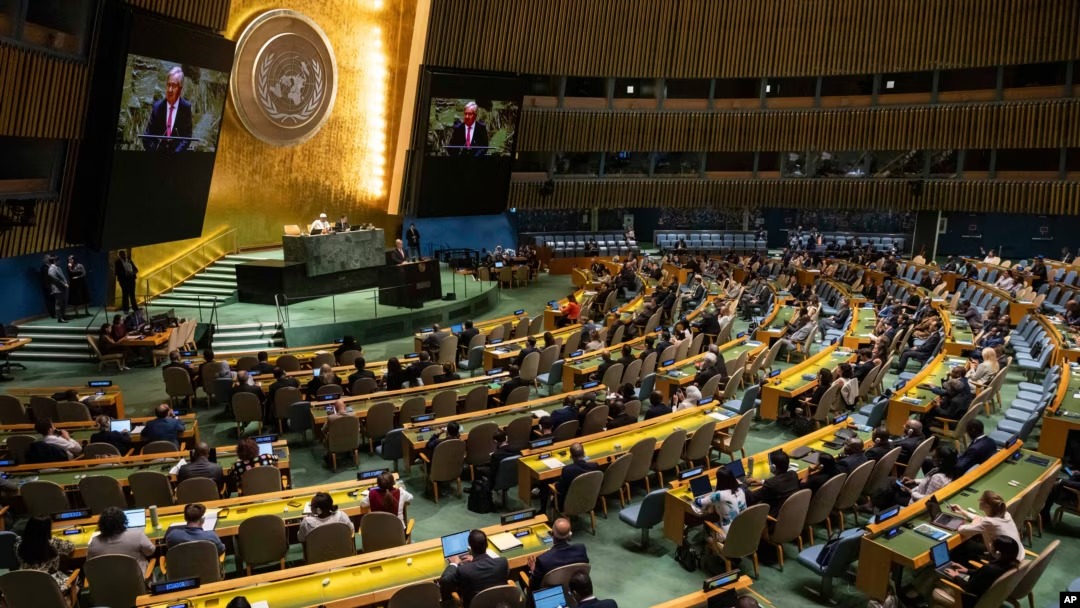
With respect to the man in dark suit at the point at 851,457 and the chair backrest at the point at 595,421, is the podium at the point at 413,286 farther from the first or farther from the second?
the man in dark suit at the point at 851,457

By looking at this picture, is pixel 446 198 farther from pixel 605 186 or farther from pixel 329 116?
pixel 605 186

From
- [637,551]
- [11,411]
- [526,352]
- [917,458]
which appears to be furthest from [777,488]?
[11,411]

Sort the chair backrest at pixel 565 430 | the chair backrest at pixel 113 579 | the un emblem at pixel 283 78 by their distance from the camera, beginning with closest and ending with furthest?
the chair backrest at pixel 113 579 < the chair backrest at pixel 565 430 < the un emblem at pixel 283 78

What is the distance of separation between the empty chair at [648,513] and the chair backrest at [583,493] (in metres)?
0.38

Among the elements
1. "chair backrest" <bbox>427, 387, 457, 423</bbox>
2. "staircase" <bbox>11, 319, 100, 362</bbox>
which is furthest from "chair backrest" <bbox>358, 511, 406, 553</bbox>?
"staircase" <bbox>11, 319, 100, 362</bbox>

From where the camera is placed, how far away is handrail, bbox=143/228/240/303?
62.6ft

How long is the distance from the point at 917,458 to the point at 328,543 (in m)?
6.31

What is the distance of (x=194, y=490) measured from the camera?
24.8 feet

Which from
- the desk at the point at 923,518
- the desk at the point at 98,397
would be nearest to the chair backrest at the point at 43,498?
the desk at the point at 98,397

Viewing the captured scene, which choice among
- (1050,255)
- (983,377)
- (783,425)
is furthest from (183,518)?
(1050,255)

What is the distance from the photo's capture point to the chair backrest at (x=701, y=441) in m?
9.23

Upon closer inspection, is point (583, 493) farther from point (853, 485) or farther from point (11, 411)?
point (11, 411)

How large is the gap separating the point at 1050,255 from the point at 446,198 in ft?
71.2

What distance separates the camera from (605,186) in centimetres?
3014
